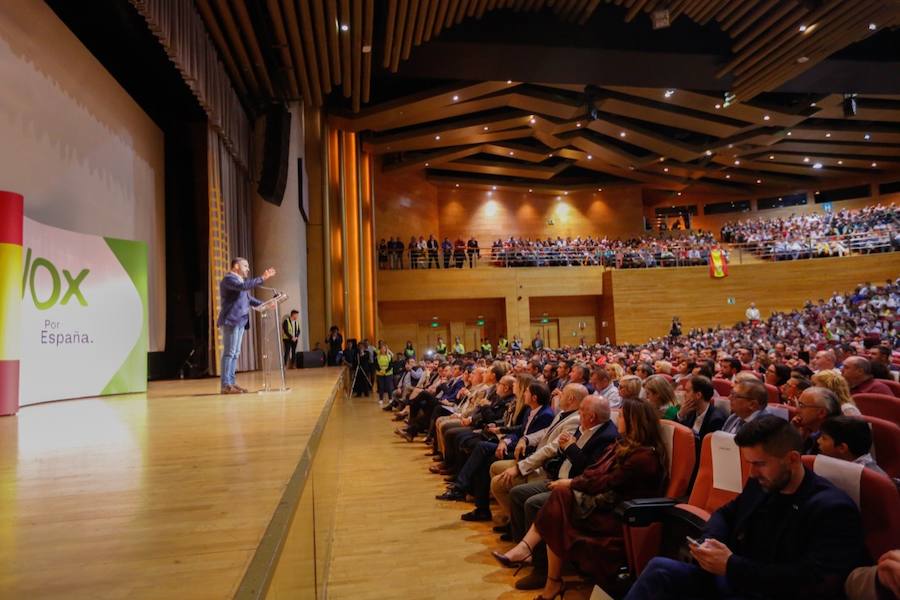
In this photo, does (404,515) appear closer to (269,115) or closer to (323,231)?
(269,115)

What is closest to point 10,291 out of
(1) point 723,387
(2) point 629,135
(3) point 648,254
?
(1) point 723,387

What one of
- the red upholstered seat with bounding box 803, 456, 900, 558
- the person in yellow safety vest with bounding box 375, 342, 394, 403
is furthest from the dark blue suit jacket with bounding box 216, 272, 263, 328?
the person in yellow safety vest with bounding box 375, 342, 394, 403

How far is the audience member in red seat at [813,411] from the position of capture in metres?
2.79

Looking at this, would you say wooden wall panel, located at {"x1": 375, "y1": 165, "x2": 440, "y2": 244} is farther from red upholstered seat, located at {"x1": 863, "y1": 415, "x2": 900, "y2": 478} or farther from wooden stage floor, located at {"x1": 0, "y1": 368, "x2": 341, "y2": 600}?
red upholstered seat, located at {"x1": 863, "y1": 415, "x2": 900, "y2": 478}

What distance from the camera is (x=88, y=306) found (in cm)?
604

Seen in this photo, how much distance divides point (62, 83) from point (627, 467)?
604cm

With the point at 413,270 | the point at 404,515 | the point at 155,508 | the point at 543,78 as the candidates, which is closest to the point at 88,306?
the point at 404,515

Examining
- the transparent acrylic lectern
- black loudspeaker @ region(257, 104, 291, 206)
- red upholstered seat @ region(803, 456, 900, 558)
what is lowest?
red upholstered seat @ region(803, 456, 900, 558)

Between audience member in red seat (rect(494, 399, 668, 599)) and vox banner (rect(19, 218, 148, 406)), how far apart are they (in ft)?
13.5

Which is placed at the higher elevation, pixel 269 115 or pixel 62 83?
pixel 269 115

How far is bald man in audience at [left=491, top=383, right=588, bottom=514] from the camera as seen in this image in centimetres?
381

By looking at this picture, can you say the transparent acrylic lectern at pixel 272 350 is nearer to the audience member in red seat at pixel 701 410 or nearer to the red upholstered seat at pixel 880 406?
the audience member in red seat at pixel 701 410

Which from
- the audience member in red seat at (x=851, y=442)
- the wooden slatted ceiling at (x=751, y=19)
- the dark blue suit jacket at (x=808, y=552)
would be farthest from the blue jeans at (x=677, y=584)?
the wooden slatted ceiling at (x=751, y=19)

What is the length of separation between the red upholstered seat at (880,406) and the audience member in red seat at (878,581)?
2.23 meters
